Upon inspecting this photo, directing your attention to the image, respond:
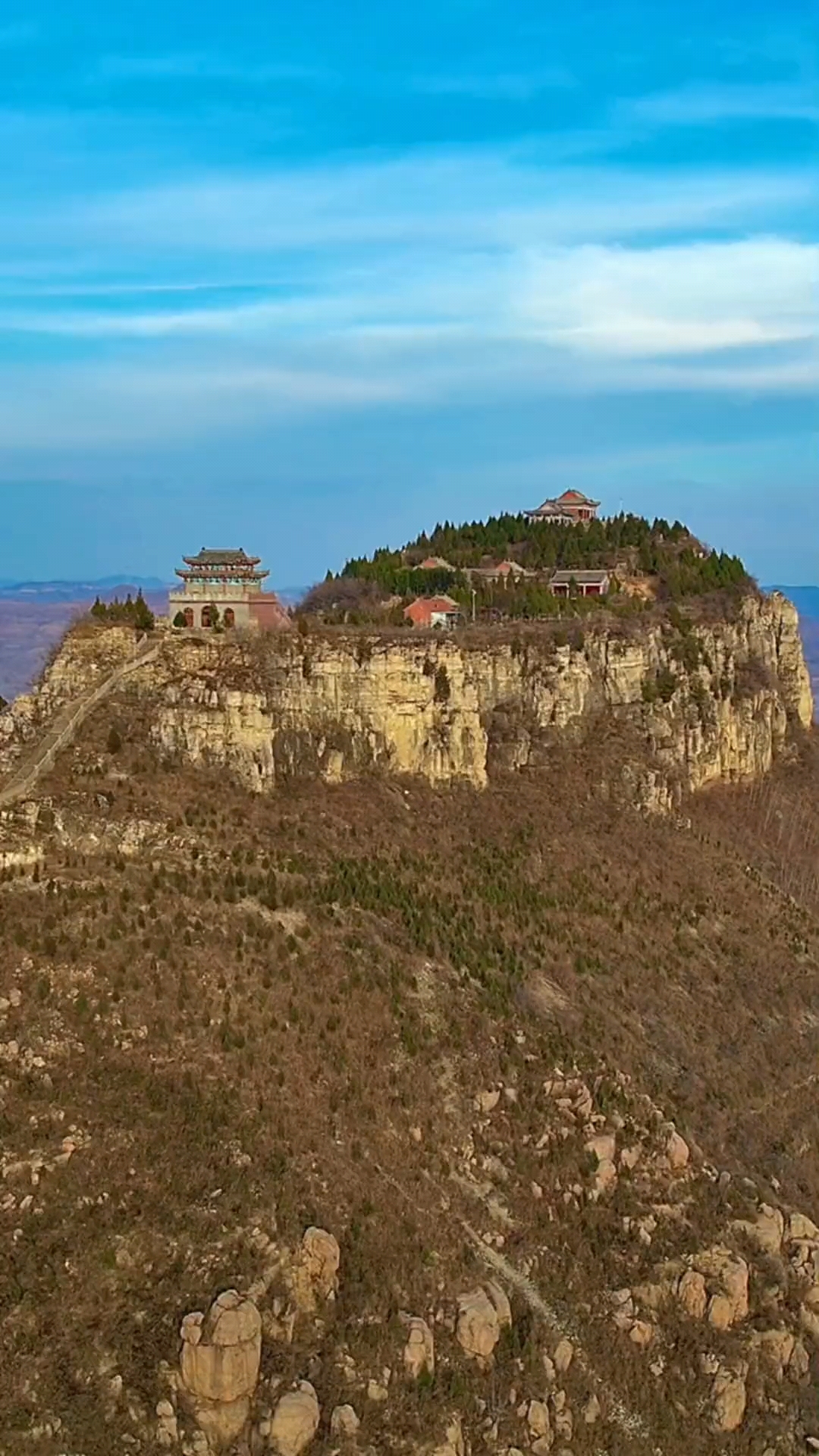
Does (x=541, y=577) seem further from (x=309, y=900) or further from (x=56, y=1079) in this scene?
(x=56, y=1079)

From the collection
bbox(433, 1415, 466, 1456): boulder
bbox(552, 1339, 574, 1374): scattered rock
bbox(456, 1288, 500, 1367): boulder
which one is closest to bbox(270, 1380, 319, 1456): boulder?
bbox(433, 1415, 466, 1456): boulder

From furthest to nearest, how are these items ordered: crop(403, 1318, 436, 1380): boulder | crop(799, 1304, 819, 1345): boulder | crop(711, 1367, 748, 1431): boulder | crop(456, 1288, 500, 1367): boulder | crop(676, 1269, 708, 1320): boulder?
crop(799, 1304, 819, 1345): boulder
crop(676, 1269, 708, 1320): boulder
crop(711, 1367, 748, 1431): boulder
crop(456, 1288, 500, 1367): boulder
crop(403, 1318, 436, 1380): boulder

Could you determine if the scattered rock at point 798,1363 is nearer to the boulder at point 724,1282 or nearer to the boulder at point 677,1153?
the boulder at point 724,1282

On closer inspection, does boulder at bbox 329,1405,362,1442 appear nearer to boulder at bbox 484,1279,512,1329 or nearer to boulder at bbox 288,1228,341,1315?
boulder at bbox 288,1228,341,1315

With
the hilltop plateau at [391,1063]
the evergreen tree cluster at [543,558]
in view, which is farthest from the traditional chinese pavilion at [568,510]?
the hilltop plateau at [391,1063]

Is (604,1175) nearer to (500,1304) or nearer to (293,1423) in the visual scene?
(500,1304)

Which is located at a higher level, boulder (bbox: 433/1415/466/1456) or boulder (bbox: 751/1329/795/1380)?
boulder (bbox: 433/1415/466/1456)
